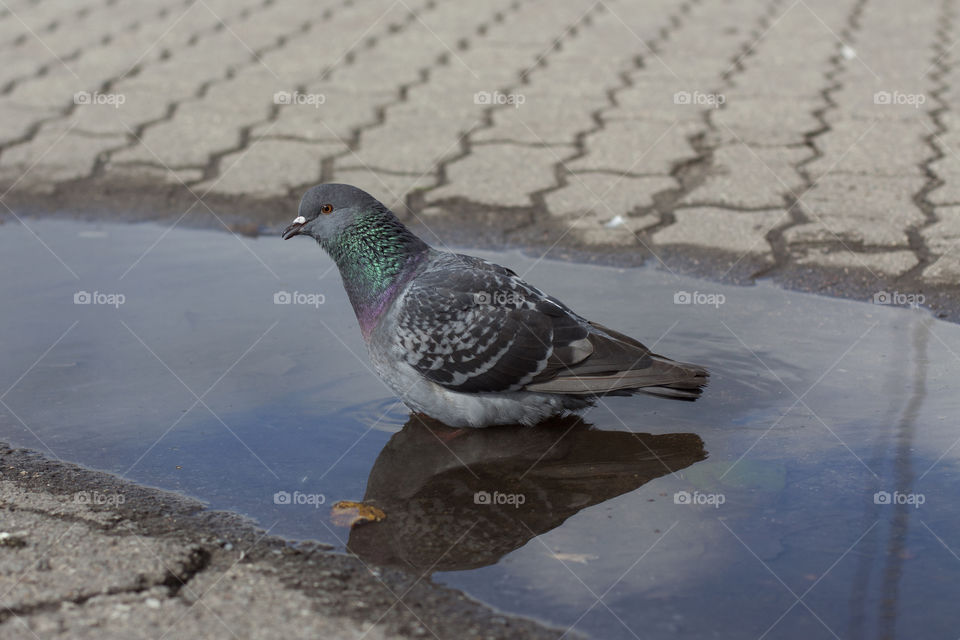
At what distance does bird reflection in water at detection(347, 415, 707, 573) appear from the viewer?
2.42 m

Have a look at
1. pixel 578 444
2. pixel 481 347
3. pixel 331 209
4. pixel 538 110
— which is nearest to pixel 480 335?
pixel 481 347

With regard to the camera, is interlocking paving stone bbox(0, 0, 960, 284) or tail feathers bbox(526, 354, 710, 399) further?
interlocking paving stone bbox(0, 0, 960, 284)

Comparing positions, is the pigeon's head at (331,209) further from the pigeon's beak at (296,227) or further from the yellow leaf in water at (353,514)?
the yellow leaf in water at (353,514)

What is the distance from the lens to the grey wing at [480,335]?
2.93 metres

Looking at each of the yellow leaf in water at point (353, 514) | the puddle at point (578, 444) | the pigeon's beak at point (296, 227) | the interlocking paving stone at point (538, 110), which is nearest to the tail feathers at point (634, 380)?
the puddle at point (578, 444)

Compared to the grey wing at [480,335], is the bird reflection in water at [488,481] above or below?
below

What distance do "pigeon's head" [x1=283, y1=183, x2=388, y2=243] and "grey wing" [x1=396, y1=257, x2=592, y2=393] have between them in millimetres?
308

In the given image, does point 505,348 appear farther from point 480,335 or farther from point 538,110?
point 538,110

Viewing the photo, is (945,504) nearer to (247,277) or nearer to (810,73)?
(247,277)

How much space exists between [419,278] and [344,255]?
0.25 metres

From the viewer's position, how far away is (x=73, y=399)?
3074mm

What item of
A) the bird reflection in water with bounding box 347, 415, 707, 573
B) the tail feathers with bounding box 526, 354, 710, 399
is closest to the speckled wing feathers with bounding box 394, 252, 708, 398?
the tail feathers with bounding box 526, 354, 710, 399

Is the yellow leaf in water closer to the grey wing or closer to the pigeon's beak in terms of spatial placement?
the grey wing

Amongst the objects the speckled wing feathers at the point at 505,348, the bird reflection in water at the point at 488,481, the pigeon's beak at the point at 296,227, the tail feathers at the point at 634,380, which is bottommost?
the bird reflection in water at the point at 488,481
